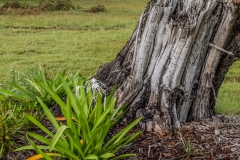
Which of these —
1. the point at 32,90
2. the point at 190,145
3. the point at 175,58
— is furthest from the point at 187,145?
the point at 32,90

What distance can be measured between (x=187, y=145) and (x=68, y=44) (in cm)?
692

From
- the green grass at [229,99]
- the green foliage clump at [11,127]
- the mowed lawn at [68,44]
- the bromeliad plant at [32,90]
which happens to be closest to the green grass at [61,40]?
the mowed lawn at [68,44]

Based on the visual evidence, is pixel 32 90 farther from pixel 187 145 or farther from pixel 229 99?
pixel 229 99

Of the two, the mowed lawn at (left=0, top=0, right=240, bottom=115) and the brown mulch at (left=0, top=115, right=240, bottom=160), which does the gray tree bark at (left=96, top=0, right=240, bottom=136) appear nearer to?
the brown mulch at (left=0, top=115, right=240, bottom=160)

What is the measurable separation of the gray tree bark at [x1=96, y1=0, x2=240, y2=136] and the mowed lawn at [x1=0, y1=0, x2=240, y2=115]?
163cm

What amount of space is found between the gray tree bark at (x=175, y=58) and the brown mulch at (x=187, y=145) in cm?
12

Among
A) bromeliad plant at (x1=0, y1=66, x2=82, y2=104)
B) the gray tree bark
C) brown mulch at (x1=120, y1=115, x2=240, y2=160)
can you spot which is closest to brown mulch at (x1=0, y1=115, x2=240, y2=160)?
brown mulch at (x1=120, y1=115, x2=240, y2=160)

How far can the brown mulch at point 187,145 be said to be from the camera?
325 cm

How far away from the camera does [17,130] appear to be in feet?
11.6

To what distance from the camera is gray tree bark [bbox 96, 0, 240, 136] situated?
139 inches

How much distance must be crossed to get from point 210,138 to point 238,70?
4.85 m

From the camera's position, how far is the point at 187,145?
128 inches

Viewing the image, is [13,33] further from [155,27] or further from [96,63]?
[155,27]

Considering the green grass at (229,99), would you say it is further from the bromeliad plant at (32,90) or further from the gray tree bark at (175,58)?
the bromeliad plant at (32,90)
